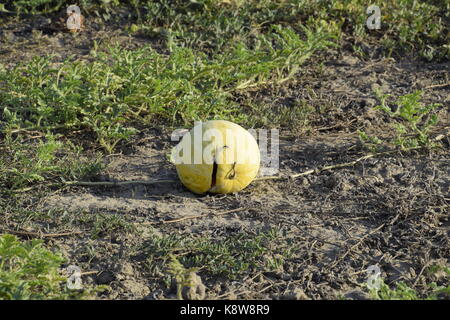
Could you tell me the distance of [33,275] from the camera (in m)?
4.15

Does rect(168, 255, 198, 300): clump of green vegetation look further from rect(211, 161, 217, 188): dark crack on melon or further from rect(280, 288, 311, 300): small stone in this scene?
rect(211, 161, 217, 188): dark crack on melon

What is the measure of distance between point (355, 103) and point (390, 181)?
1.22 meters

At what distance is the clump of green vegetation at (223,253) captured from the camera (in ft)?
14.5

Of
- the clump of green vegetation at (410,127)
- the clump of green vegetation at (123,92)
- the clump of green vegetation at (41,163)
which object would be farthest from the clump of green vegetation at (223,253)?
the clump of green vegetation at (410,127)

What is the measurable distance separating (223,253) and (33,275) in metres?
0.99

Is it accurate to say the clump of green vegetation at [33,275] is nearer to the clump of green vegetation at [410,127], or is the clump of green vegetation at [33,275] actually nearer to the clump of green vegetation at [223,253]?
the clump of green vegetation at [223,253]

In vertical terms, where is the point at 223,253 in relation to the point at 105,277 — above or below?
above

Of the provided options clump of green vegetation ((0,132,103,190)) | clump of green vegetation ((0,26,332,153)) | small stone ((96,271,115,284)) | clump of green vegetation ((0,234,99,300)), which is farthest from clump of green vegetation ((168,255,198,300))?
clump of green vegetation ((0,26,332,153))

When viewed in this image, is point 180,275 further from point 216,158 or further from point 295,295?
point 216,158

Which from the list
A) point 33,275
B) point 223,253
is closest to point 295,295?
point 223,253

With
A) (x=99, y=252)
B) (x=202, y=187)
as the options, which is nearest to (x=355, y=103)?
(x=202, y=187)

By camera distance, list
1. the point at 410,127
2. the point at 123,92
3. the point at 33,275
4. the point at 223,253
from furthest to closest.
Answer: the point at 410,127
the point at 123,92
the point at 223,253
the point at 33,275

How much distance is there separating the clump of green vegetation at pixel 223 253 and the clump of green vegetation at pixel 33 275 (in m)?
0.55

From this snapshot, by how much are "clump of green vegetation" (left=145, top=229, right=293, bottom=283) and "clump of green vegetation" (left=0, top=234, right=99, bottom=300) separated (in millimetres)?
545
